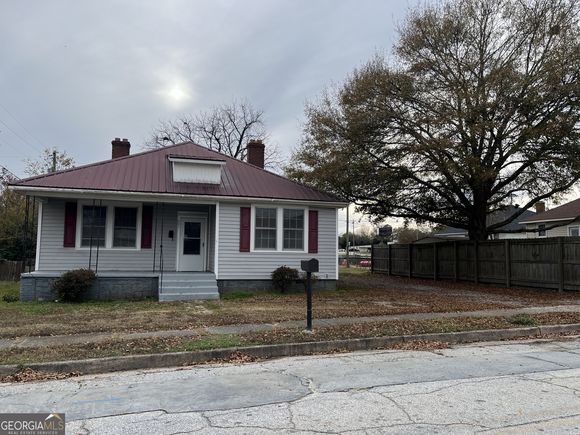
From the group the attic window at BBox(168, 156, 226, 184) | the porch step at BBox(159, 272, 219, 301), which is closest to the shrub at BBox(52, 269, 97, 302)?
the porch step at BBox(159, 272, 219, 301)

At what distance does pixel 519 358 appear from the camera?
7.46 meters

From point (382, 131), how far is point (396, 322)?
1115cm

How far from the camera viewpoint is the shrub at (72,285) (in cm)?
1350

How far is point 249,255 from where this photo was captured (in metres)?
16.3

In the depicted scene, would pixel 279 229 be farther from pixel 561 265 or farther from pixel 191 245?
pixel 561 265

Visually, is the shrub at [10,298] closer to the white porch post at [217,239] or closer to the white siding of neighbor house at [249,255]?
the white porch post at [217,239]

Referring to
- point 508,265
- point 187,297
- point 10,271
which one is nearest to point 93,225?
point 187,297

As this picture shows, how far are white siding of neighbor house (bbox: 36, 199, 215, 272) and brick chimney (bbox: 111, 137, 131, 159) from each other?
4426mm

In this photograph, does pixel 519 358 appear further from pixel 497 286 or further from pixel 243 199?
pixel 497 286

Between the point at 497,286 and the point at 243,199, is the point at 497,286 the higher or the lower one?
the lower one

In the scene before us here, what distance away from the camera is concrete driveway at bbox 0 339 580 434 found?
4453 mm

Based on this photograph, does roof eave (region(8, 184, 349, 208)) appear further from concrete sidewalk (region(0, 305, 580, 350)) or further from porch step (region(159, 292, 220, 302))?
concrete sidewalk (region(0, 305, 580, 350))

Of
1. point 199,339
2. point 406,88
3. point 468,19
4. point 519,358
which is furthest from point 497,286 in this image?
point 199,339

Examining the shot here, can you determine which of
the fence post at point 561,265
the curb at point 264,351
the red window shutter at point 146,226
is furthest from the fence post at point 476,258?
the red window shutter at point 146,226
